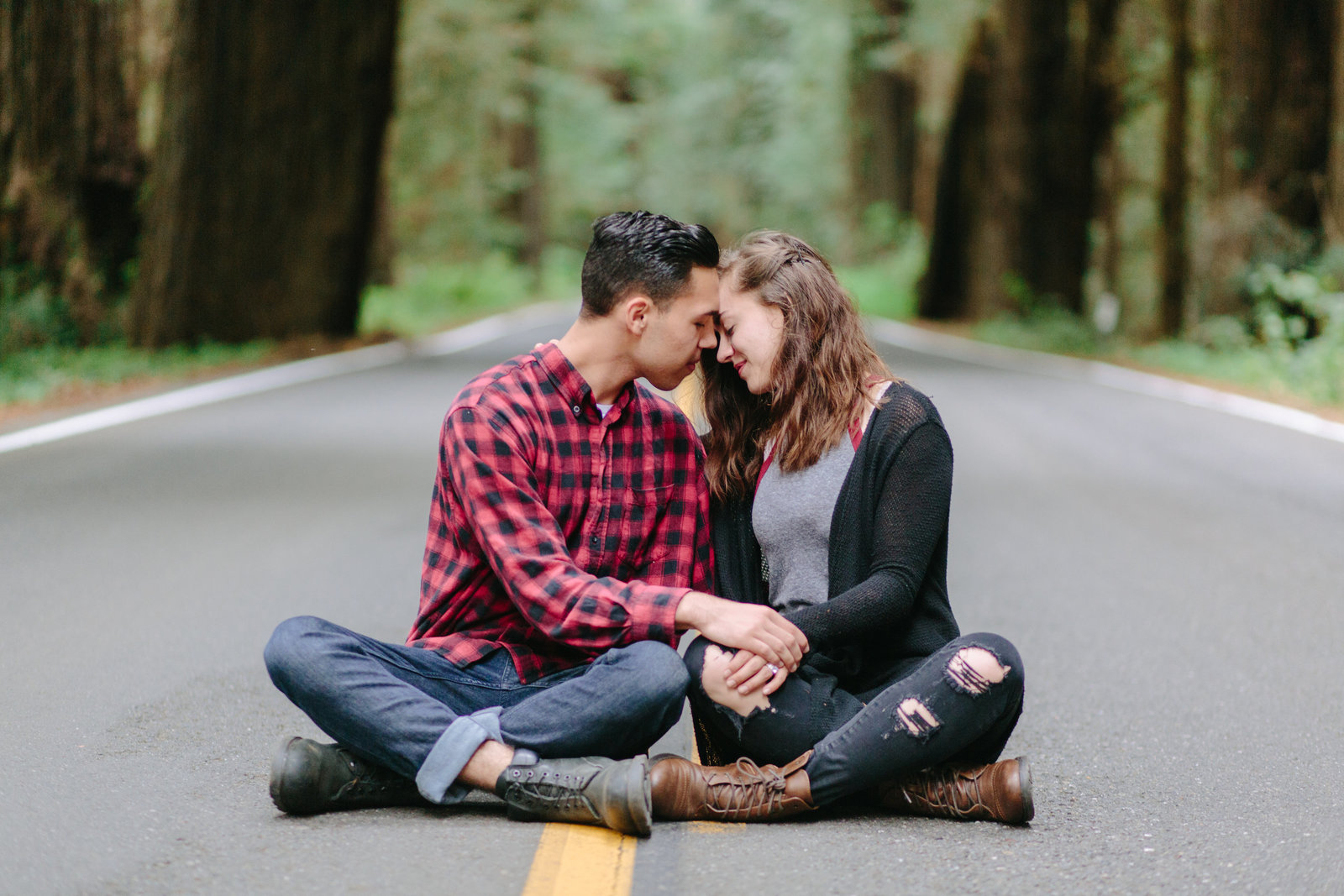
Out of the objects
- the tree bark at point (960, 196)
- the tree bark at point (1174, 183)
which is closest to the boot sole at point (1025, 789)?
the tree bark at point (1174, 183)

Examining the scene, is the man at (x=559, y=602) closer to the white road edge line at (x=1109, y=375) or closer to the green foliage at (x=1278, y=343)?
A: the white road edge line at (x=1109, y=375)

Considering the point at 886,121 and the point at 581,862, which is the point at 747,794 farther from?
the point at 886,121

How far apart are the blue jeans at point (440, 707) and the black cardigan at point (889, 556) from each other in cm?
43

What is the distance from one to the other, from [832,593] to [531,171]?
48234mm

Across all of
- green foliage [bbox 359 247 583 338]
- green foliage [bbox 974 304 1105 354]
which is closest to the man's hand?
green foliage [bbox 974 304 1105 354]

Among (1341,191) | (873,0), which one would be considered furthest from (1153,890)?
(873,0)

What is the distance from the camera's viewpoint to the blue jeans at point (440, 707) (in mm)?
3840

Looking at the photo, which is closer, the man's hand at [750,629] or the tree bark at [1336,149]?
the man's hand at [750,629]

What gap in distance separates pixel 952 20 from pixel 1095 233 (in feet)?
41.2

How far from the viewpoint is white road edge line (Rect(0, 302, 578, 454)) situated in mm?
12276

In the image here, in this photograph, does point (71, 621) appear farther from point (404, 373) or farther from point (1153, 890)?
point (404, 373)

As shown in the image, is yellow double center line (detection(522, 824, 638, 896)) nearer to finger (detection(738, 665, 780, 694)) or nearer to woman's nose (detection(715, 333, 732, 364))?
finger (detection(738, 665, 780, 694))

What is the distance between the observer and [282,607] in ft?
21.8

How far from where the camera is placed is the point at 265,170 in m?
21.0
